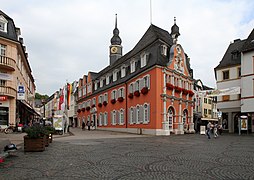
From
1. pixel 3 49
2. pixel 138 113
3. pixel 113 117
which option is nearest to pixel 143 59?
pixel 138 113

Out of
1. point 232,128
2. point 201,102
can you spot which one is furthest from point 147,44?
point 201,102

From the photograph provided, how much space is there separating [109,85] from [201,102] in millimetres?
29772

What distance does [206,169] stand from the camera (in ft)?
29.1

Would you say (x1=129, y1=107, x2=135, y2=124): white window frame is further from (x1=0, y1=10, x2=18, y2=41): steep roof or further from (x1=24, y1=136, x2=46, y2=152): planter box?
(x1=24, y1=136, x2=46, y2=152): planter box

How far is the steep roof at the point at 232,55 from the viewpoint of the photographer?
134ft

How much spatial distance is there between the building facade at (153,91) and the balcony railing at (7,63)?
1444cm

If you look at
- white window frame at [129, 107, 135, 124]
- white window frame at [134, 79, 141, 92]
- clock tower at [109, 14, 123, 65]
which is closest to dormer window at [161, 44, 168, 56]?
white window frame at [134, 79, 141, 92]

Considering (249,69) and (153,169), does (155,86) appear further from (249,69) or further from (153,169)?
(153,169)

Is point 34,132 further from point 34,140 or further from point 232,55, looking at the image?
point 232,55

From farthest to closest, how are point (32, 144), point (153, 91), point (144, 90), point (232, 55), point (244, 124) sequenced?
point (232, 55) < point (144, 90) < point (153, 91) < point (244, 124) < point (32, 144)

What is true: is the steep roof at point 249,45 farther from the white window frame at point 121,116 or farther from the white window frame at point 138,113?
the white window frame at point 121,116

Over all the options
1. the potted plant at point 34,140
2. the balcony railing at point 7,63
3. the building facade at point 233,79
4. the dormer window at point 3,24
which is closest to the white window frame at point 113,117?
the building facade at point 233,79

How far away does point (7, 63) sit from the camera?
29.9 metres

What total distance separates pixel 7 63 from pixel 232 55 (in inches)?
1185
